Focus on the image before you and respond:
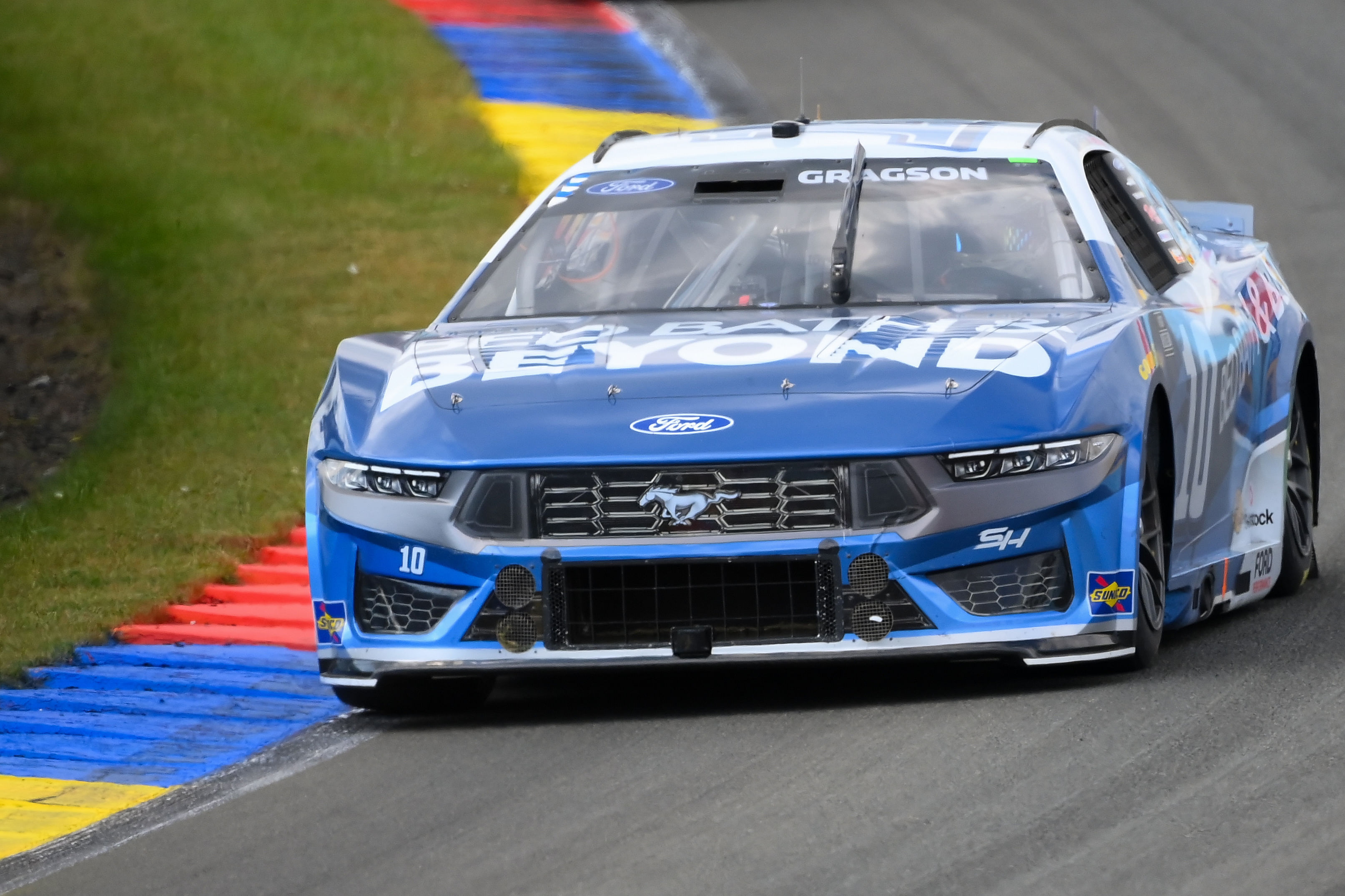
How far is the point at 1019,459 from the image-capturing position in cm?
546

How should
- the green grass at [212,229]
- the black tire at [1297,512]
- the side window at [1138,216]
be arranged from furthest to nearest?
1. the green grass at [212,229]
2. the black tire at [1297,512]
3. the side window at [1138,216]

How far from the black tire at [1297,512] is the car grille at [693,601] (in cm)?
232

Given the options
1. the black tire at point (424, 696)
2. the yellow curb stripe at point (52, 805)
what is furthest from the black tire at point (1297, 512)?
A: the yellow curb stripe at point (52, 805)

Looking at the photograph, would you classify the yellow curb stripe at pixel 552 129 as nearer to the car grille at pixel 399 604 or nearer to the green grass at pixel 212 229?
the green grass at pixel 212 229

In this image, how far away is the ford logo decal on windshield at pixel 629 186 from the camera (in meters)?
6.99

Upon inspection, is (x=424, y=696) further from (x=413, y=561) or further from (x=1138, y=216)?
(x=1138, y=216)

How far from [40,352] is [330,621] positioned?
8.11 m

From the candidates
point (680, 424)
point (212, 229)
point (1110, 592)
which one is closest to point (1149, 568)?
point (1110, 592)

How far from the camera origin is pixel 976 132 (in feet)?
23.2

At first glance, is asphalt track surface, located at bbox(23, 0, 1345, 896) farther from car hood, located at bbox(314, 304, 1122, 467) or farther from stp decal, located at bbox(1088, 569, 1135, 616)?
car hood, located at bbox(314, 304, 1122, 467)

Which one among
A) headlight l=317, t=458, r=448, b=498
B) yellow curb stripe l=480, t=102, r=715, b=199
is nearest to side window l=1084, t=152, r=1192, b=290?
headlight l=317, t=458, r=448, b=498

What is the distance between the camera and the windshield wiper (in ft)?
21.0

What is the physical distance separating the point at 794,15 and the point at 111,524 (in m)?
13.7

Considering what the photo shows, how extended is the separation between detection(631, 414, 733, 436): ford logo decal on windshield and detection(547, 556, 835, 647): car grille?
Answer: 32 centimetres
